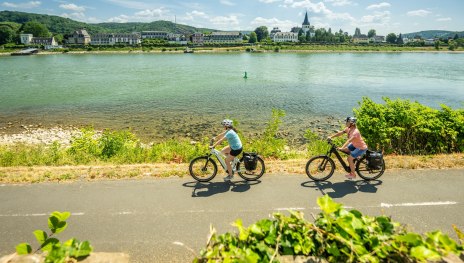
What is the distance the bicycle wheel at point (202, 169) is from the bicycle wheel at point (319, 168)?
10.4 ft

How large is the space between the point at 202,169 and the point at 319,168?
3.90 metres

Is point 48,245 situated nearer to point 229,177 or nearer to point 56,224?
point 56,224

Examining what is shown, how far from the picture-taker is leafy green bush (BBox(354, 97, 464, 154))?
11.9m

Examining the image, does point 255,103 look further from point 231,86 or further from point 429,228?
point 429,228

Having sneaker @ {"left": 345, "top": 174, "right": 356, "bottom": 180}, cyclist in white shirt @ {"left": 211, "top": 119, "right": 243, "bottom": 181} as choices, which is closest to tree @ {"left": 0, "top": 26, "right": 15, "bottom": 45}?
cyclist in white shirt @ {"left": 211, "top": 119, "right": 243, "bottom": 181}

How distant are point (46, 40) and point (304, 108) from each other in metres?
194

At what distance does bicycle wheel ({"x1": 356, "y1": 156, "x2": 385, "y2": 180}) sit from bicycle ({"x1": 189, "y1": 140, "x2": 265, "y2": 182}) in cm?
313

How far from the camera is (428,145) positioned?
12141mm

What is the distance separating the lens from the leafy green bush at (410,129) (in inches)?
467

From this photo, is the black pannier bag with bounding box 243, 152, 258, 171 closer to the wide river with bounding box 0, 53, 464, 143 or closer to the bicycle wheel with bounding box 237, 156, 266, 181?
the bicycle wheel with bounding box 237, 156, 266, 181

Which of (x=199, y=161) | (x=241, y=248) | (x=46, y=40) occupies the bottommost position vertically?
(x=199, y=161)

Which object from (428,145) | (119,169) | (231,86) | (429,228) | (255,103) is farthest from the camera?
(231,86)

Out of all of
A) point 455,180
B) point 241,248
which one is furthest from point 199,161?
point 455,180

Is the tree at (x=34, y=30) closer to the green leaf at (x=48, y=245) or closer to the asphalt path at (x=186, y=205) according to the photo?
the asphalt path at (x=186, y=205)
